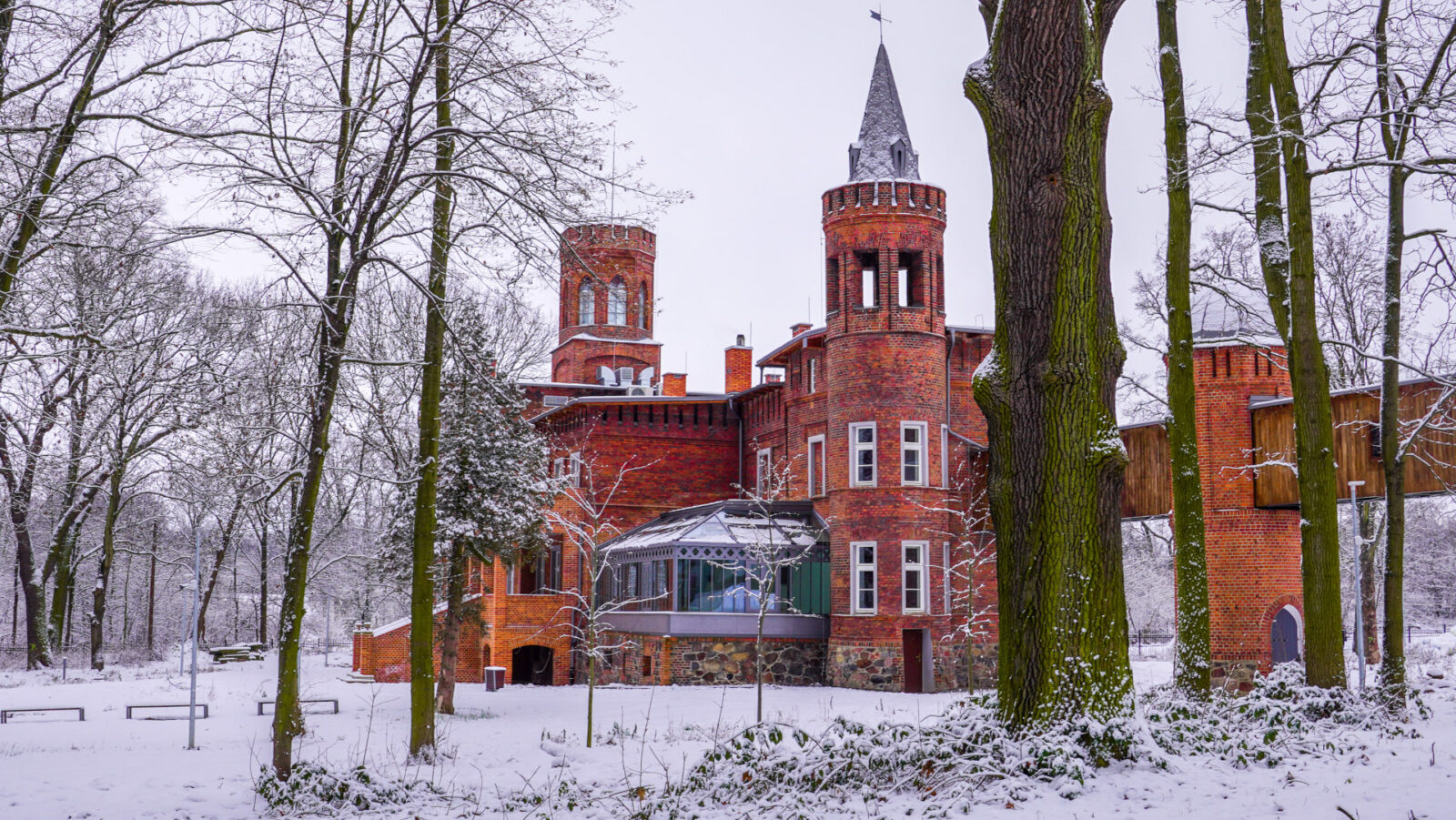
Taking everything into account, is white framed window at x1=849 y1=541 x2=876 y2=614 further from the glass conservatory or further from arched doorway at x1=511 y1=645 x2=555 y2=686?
arched doorway at x1=511 y1=645 x2=555 y2=686

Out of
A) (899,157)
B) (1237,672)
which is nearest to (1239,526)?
(1237,672)

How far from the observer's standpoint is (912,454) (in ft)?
90.5

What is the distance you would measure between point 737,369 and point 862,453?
416 inches

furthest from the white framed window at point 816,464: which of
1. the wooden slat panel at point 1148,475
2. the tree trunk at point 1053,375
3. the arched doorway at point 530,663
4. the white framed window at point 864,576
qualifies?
the tree trunk at point 1053,375

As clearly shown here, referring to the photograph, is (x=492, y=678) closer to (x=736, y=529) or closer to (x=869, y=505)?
(x=736, y=529)

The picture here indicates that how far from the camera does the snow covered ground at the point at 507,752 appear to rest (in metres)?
6.25

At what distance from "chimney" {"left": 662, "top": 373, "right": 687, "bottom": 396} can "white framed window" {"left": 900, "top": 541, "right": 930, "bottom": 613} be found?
1420cm

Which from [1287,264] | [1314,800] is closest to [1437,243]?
[1287,264]

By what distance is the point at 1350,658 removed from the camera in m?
28.7

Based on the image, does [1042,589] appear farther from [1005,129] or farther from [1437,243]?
[1437,243]

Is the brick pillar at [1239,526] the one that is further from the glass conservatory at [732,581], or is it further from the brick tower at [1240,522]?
the glass conservatory at [732,581]

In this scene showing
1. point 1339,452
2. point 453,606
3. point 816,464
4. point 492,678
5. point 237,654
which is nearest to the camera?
point 1339,452

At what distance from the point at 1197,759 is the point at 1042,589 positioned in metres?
1.32

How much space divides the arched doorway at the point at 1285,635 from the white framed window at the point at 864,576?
816 centimetres
